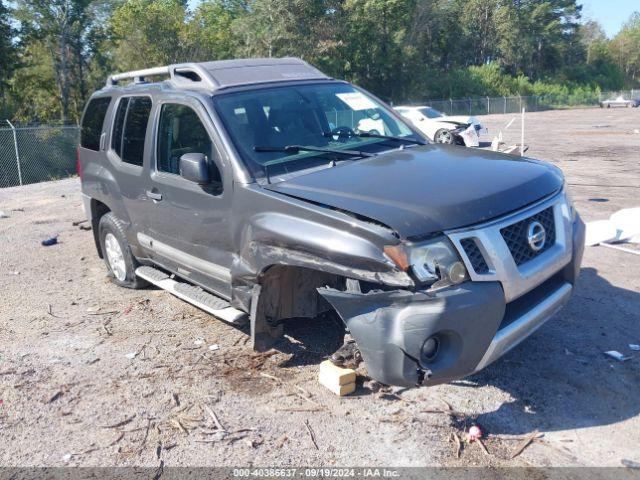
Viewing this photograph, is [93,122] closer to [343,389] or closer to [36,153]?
[343,389]

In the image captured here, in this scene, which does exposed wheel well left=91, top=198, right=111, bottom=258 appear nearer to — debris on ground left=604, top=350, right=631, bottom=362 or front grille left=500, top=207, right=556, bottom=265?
front grille left=500, top=207, right=556, bottom=265

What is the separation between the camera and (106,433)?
3.76 metres

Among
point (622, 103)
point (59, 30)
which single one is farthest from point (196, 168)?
point (622, 103)

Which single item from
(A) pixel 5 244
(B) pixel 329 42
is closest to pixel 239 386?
(A) pixel 5 244

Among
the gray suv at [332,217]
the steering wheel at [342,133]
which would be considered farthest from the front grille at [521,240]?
the steering wheel at [342,133]

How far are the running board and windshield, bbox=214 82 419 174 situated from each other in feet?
3.60

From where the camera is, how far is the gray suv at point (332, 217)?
3225 mm

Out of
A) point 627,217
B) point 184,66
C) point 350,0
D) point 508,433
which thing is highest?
point 350,0

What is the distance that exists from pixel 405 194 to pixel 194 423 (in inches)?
76.4

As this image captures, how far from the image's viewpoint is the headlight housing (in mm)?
3168

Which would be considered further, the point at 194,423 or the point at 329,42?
the point at 329,42

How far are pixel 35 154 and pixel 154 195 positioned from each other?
14.7 metres

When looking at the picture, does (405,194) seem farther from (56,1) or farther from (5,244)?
(56,1)

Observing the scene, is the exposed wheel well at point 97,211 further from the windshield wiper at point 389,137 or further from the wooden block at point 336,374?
the wooden block at point 336,374
